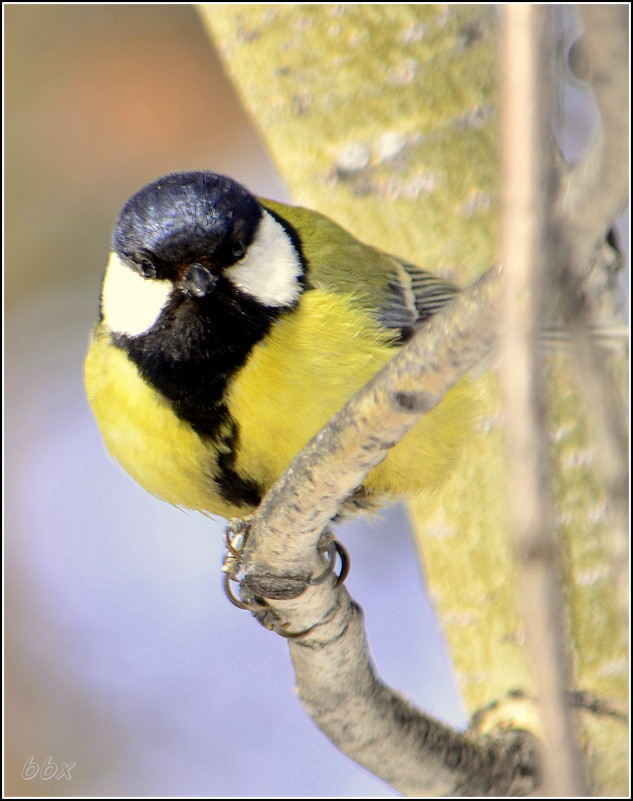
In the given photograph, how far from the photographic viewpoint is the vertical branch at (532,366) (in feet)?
1.05

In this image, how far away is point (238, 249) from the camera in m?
1.26

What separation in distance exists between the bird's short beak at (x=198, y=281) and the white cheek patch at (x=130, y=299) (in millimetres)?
50

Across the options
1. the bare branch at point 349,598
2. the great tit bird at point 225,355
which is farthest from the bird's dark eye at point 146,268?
the bare branch at point 349,598

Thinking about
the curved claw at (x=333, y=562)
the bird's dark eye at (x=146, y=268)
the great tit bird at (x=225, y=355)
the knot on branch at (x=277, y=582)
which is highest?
the bird's dark eye at (x=146, y=268)

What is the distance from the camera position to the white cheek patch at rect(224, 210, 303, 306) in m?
1.26

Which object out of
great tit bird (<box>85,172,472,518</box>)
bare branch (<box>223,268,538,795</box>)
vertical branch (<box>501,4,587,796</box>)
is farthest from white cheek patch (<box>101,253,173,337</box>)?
vertical branch (<box>501,4,587,796</box>)

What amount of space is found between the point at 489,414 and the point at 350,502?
0.37m

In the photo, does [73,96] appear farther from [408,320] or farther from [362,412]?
[362,412]

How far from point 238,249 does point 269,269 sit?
0.07m

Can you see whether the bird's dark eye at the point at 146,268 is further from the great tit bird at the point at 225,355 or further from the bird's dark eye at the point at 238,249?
the bird's dark eye at the point at 238,249

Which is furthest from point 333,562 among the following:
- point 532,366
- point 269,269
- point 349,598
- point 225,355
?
point 532,366

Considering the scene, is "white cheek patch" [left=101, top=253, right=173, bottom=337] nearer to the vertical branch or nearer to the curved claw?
the curved claw

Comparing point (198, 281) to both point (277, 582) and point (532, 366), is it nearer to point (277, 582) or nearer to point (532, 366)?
point (277, 582)

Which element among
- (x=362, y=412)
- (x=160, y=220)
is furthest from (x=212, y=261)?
(x=362, y=412)
